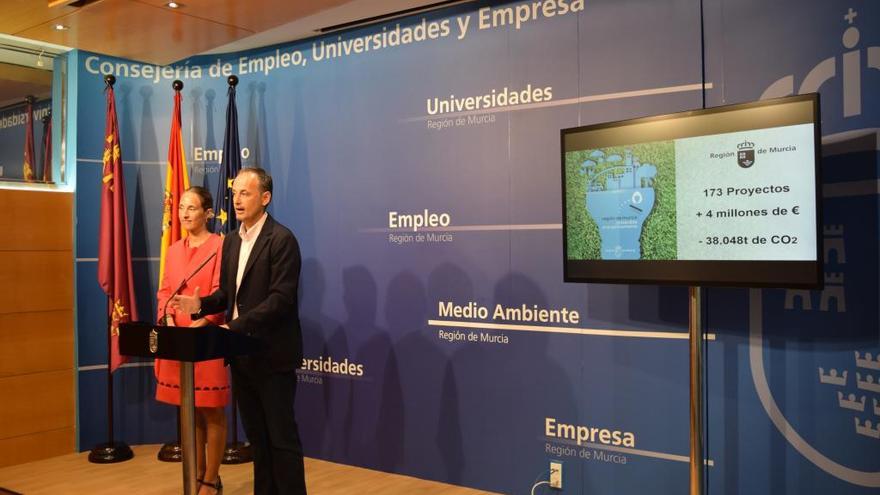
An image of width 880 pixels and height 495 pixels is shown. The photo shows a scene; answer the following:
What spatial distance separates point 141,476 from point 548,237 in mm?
2767

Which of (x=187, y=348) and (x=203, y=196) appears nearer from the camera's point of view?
(x=187, y=348)

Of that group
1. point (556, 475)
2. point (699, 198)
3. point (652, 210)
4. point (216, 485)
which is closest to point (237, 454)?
point (216, 485)

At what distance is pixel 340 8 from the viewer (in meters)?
4.28

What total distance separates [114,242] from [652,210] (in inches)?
134

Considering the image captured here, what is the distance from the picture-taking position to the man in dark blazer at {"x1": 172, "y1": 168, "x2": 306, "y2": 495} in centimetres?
332

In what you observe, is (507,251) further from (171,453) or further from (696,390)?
(171,453)

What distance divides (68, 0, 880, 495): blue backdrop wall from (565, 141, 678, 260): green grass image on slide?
506 millimetres

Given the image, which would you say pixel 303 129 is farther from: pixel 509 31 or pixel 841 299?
pixel 841 299

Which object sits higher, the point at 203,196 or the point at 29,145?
the point at 29,145

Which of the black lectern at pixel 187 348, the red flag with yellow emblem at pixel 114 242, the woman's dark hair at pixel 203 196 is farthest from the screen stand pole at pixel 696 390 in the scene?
the red flag with yellow emblem at pixel 114 242

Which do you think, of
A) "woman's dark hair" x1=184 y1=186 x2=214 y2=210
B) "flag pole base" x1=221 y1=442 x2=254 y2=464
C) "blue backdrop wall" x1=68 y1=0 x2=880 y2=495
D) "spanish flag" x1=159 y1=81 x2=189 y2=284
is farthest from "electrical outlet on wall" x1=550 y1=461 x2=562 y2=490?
"spanish flag" x1=159 y1=81 x2=189 y2=284

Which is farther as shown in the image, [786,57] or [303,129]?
[303,129]

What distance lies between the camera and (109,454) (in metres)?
4.75

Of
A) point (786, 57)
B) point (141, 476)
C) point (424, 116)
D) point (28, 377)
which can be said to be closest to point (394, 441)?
point (141, 476)
